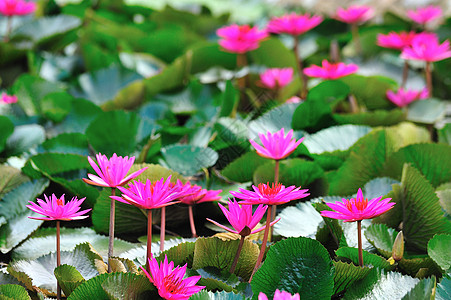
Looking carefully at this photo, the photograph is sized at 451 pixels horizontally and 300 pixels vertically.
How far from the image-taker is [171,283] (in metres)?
0.64

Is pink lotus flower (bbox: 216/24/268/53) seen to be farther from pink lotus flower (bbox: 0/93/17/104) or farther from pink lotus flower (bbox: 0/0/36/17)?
pink lotus flower (bbox: 0/0/36/17)

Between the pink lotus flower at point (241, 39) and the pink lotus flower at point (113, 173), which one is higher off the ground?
the pink lotus flower at point (113, 173)

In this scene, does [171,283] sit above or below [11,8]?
above

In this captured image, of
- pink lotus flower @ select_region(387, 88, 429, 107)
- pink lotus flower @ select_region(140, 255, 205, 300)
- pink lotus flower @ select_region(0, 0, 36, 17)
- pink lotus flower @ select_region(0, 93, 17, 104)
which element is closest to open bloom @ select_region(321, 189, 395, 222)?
pink lotus flower @ select_region(140, 255, 205, 300)

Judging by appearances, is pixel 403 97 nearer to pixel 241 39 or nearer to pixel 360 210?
pixel 241 39

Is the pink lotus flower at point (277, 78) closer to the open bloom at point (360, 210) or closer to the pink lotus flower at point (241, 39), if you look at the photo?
the pink lotus flower at point (241, 39)

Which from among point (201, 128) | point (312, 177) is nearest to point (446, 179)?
point (312, 177)

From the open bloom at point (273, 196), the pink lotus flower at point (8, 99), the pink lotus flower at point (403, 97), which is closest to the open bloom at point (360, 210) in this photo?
the open bloom at point (273, 196)

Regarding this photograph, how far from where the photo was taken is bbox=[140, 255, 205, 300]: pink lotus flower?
0.63m

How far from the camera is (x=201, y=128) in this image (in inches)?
47.7

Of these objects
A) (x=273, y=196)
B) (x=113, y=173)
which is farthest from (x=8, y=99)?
(x=273, y=196)

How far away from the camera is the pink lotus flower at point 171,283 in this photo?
63cm

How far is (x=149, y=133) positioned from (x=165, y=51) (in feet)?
2.73

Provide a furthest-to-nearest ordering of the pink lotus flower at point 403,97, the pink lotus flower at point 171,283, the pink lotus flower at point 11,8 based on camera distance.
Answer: the pink lotus flower at point 11,8 < the pink lotus flower at point 403,97 < the pink lotus flower at point 171,283
